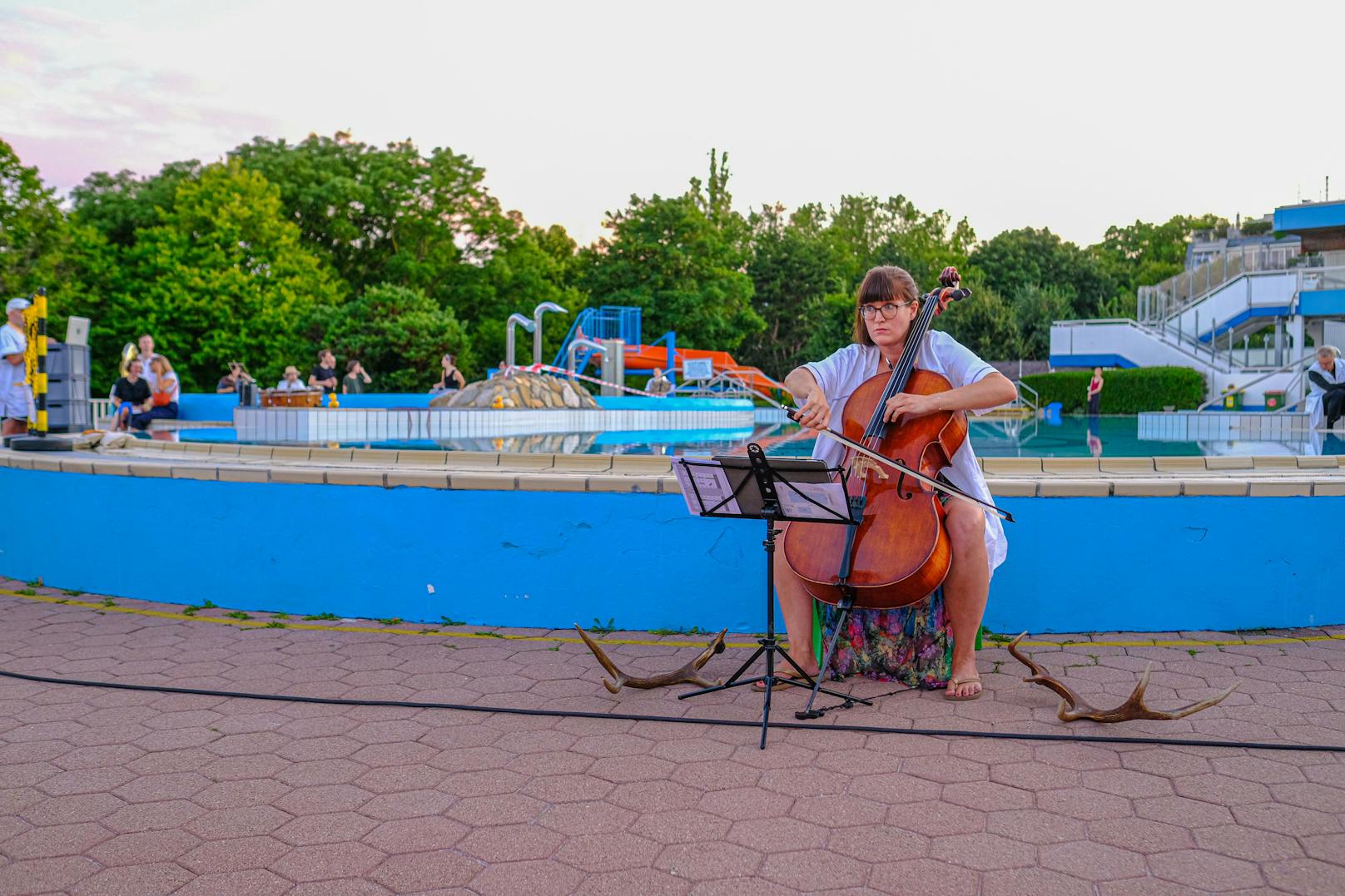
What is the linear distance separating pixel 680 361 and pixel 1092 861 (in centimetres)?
3556

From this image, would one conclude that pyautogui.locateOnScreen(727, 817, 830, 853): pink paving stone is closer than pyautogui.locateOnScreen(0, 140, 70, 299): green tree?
Yes

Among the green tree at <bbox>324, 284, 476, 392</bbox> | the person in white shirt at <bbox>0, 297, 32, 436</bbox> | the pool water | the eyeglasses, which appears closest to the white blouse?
the eyeglasses

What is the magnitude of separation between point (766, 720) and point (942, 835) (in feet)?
2.85

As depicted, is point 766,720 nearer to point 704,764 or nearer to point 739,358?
point 704,764

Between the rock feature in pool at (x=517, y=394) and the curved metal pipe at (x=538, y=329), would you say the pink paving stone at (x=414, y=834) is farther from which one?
the curved metal pipe at (x=538, y=329)

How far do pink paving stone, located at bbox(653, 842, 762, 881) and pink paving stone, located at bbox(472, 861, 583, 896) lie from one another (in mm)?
226

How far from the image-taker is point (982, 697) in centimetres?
404

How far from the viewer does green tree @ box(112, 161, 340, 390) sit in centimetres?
3759

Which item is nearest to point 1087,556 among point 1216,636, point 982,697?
point 1216,636

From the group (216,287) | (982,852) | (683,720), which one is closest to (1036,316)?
(216,287)

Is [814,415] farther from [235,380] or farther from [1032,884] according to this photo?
[235,380]

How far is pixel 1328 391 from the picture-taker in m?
13.6

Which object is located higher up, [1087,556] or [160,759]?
[1087,556]

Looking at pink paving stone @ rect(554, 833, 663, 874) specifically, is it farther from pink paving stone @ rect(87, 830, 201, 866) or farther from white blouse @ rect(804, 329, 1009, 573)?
white blouse @ rect(804, 329, 1009, 573)
